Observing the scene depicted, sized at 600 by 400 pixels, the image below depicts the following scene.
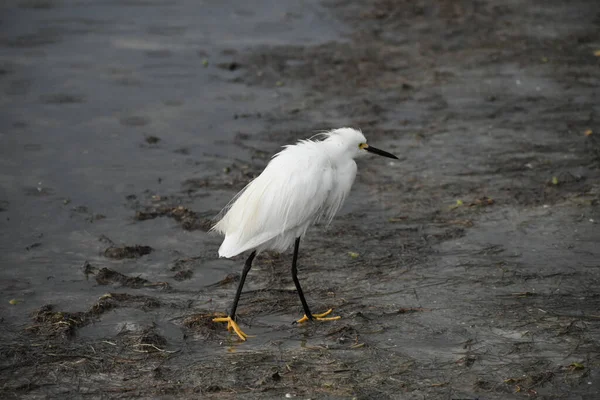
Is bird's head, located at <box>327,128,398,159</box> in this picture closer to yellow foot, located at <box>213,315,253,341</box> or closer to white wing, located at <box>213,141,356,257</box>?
white wing, located at <box>213,141,356,257</box>

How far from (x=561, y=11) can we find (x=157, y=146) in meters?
8.17

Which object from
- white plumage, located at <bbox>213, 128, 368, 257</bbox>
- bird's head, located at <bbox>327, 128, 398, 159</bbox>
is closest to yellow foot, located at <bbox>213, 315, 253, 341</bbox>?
white plumage, located at <bbox>213, 128, 368, 257</bbox>

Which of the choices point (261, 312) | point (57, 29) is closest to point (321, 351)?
point (261, 312)

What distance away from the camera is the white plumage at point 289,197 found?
600 cm

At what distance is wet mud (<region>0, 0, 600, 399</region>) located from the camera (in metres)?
5.51

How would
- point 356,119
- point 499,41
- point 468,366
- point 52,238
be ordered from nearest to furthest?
point 468,366 < point 52,238 < point 356,119 < point 499,41

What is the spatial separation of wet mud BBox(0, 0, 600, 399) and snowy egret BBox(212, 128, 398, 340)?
1.87 ft

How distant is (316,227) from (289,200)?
184 centimetres

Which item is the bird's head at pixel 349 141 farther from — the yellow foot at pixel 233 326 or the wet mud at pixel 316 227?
the yellow foot at pixel 233 326

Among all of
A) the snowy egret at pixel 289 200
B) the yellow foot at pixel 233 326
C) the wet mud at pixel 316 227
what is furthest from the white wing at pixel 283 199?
the wet mud at pixel 316 227

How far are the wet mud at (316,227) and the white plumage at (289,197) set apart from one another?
631 mm

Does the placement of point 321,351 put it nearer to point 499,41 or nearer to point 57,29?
point 499,41

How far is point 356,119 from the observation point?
10141mm

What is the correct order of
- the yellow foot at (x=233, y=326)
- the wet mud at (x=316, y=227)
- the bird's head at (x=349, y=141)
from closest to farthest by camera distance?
the wet mud at (x=316, y=227) → the yellow foot at (x=233, y=326) → the bird's head at (x=349, y=141)
